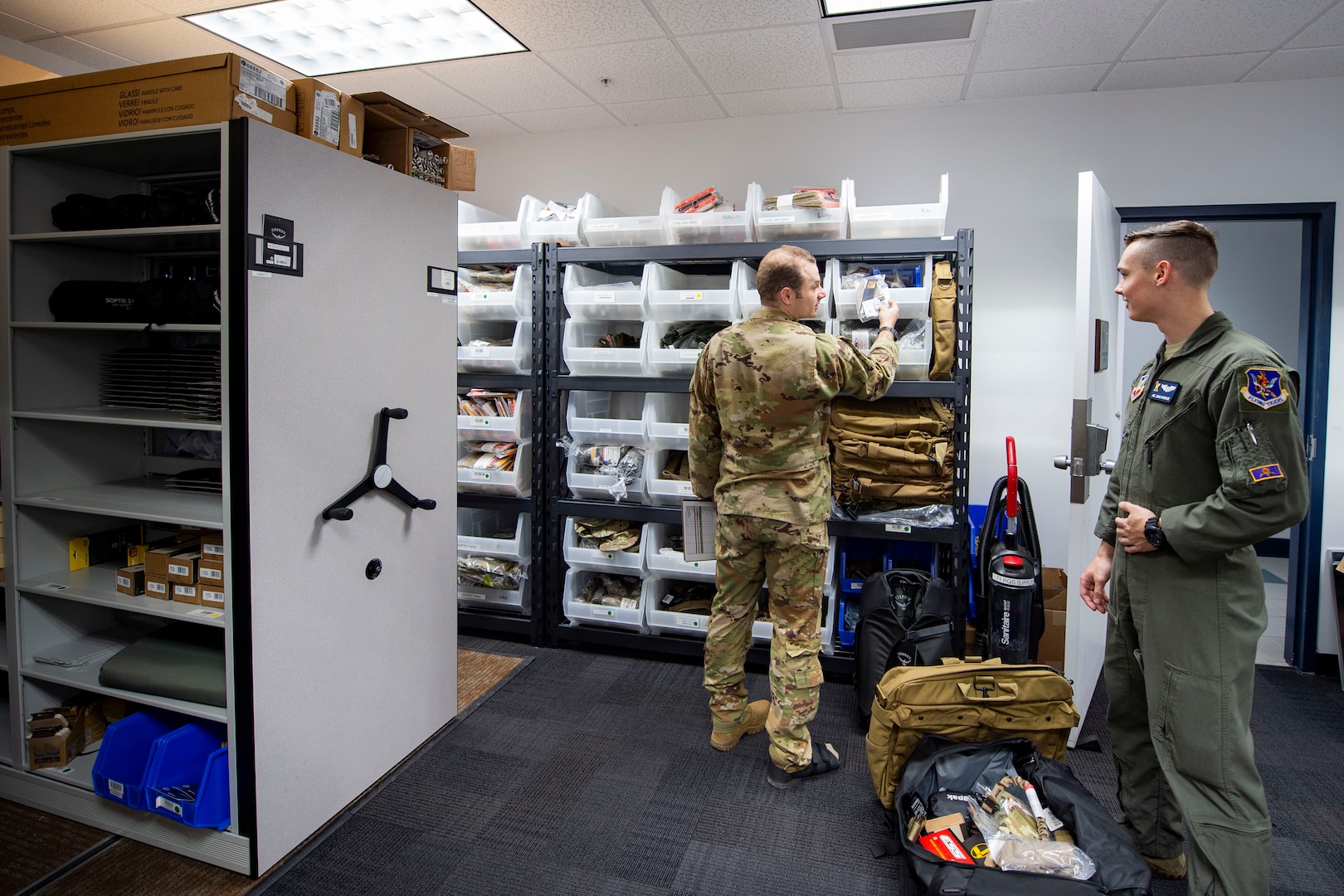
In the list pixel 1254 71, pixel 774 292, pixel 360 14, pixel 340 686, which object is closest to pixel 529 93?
pixel 360 14

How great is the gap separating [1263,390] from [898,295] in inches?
61.9

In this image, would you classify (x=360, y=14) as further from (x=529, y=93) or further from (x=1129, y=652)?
(x=1129, y=652)

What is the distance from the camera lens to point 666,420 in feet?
12.0

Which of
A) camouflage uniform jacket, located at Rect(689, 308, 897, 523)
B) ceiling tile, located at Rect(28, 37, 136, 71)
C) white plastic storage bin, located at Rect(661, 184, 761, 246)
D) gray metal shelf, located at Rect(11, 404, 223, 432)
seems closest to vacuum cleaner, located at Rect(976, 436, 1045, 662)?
camouflage uniform jacket, located at Rect(689, 308, 897, 523)

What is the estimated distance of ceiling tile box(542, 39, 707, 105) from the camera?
3.19m

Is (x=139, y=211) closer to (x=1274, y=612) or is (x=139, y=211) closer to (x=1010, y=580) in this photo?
(x=1010, y=580)

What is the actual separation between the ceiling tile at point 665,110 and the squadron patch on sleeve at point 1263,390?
286cm

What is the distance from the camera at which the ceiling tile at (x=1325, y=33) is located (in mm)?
2762

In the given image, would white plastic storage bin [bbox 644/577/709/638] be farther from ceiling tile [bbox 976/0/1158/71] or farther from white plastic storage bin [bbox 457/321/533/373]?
ceiling tile [bbox 976/0/1158/71]

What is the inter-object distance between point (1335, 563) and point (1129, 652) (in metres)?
2.42

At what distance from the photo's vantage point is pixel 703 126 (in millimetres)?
4098

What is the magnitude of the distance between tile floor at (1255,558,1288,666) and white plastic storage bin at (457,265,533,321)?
326 cm

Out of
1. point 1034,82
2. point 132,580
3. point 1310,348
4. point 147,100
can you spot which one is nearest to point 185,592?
point 132,580

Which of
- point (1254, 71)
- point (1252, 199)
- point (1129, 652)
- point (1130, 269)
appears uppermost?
point (1254, 71)
